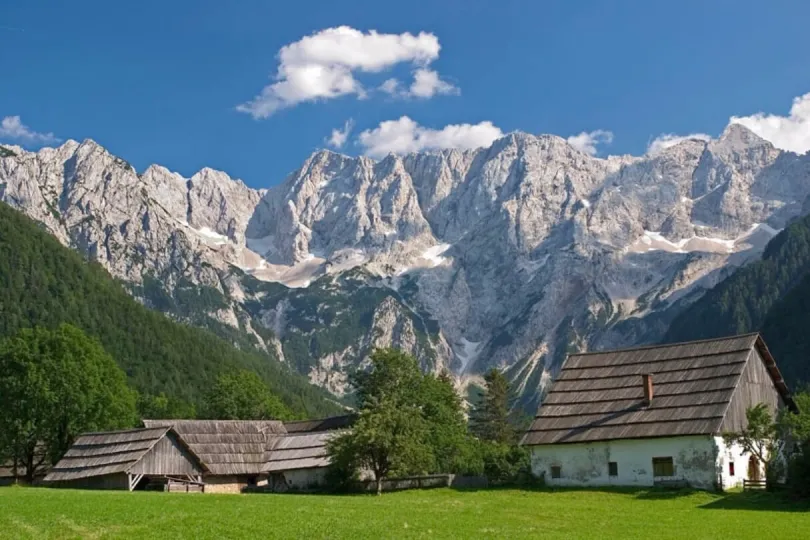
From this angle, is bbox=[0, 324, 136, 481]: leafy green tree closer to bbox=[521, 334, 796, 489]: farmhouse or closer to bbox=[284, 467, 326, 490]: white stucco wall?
bbox=[284, 467, 326, 490]: white stucco wall

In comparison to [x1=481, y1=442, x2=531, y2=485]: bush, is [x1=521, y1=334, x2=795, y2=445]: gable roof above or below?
above

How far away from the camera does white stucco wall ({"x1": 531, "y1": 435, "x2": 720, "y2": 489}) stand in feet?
191

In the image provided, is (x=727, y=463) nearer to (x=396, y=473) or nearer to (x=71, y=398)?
(x=396, y=473)

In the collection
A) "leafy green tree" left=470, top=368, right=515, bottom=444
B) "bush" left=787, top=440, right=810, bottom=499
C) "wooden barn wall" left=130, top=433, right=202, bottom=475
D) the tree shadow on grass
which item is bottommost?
the tree shadow on grass

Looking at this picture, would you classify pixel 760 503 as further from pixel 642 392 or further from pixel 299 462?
pixel 299 462

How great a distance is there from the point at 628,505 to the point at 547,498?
18.2ft

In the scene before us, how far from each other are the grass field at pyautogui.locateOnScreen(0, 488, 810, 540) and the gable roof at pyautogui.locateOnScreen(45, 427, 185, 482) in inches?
722

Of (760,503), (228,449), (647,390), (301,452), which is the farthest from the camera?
(228,449)

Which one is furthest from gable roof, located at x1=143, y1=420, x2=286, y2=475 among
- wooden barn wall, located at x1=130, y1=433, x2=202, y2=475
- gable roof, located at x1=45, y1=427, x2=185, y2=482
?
gable roof, located at x1=45, y1=427, x2=185, y2=482

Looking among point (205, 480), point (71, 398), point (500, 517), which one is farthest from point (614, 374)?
point (71, 398)

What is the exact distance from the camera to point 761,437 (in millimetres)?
54812

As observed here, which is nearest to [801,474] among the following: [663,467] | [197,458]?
[663,467]

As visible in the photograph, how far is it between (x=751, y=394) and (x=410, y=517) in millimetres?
30274

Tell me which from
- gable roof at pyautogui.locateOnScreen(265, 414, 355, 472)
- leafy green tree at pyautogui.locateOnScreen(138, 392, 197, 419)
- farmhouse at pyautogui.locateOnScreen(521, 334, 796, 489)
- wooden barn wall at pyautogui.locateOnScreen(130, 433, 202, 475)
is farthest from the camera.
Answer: leafy green tree at pyautogui.locateOnScreen(138, 392, 197, 419)
